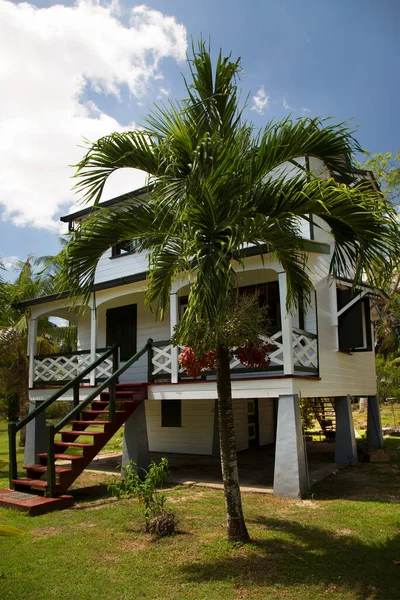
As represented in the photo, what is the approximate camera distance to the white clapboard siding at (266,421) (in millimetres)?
17172

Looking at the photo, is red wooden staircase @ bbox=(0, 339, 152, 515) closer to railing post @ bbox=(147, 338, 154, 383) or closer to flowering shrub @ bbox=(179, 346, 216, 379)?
railing post @ bbox=(147, 338, 154, 383)

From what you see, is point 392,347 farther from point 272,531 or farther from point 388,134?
point 272,531

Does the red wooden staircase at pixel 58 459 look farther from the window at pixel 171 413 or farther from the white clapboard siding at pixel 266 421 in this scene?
the white clapboard siding at pixel 266 421

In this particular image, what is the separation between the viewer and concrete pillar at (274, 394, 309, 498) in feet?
29.4

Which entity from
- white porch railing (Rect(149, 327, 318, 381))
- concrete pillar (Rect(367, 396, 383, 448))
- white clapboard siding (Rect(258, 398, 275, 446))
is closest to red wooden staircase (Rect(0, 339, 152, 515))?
white porch railing (Rect(149, 327, 318, 381))

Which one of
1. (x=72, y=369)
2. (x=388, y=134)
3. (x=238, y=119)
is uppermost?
(x=388, y=134)

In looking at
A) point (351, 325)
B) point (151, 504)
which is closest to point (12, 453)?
point (151, 504)

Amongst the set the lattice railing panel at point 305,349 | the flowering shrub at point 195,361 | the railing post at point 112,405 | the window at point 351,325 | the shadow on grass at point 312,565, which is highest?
the window at point 351,325

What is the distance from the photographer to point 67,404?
30438mm

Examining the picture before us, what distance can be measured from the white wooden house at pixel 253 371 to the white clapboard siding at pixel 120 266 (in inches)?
1.3

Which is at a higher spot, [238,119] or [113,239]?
[238,119]

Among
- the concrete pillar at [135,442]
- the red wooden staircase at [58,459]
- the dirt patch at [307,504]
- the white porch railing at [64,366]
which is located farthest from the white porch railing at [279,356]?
the dirt patch at [307,504]

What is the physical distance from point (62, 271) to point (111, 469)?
767 cm

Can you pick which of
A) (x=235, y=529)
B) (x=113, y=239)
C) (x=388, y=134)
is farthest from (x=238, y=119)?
(x=388, y=134)
